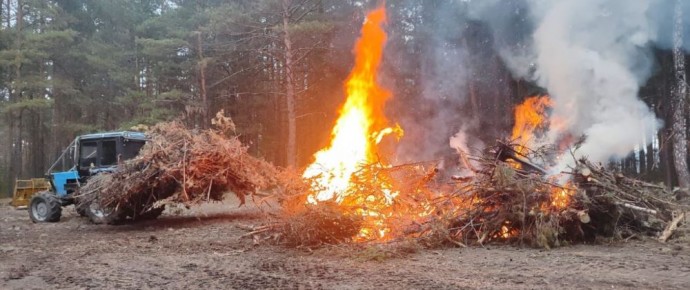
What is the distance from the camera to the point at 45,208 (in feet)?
42.6

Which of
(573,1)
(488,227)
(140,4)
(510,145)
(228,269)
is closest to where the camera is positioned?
(228,269)

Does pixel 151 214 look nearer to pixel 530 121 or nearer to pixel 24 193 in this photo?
pixel 24 193

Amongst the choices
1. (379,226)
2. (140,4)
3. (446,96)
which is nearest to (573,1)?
(379,226)

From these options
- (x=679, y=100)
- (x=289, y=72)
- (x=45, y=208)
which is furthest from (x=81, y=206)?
(x=679, y=100)

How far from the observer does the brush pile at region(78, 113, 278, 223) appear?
1064cm

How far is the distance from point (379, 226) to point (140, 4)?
3039 centimetres

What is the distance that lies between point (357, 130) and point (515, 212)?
4696 mm

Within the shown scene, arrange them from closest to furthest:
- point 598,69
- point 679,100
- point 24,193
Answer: point 598,69, point 679,100, point 24,193

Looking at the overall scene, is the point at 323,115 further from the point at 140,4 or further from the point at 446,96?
the point at 140,4

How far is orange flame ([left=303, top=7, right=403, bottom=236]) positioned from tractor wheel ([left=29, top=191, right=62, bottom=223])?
23.9ft

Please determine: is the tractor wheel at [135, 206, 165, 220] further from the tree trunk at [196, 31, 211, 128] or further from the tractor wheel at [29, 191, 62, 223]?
the tree trunk at [196, 31, 211, 128]

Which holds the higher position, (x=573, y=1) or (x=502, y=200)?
(x=573, y=1)

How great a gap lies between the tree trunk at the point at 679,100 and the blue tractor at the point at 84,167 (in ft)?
53.5

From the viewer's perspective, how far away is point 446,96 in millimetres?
22453
